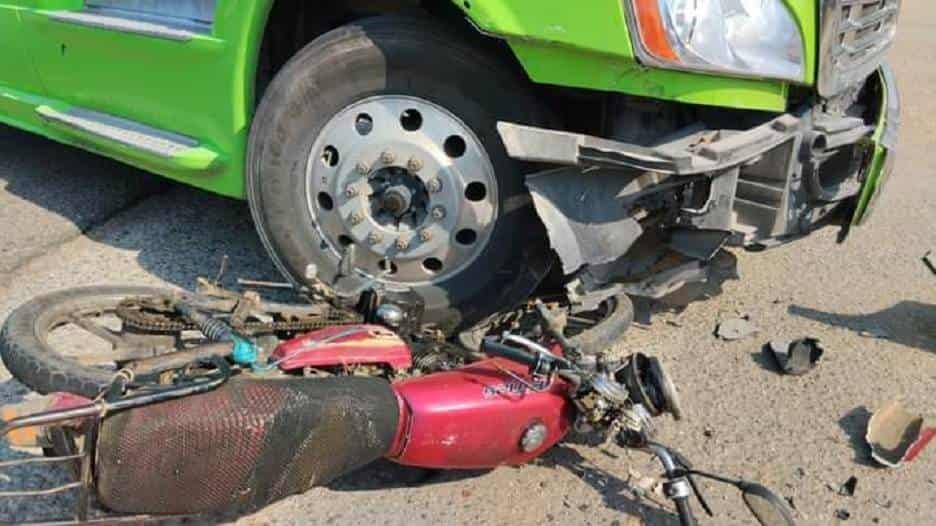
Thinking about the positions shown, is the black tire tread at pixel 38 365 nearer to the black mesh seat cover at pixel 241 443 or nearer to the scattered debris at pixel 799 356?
the black mesh seat cover at pixel 241 443

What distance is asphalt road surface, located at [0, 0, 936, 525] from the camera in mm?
2854

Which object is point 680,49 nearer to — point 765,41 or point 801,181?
point 765,41

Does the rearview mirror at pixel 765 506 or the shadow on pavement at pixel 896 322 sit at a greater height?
the rearview mirror at pixel 765 506

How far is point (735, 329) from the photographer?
389 centimetres

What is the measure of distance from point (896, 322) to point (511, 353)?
202 cm

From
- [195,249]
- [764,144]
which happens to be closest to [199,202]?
[195,249]

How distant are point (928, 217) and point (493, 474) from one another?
130 inches

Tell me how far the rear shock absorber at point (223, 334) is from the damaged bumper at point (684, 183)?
37.2 inches

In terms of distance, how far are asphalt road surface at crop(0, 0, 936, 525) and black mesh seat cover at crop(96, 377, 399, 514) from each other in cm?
33

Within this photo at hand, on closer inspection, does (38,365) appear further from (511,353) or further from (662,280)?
(662,280)

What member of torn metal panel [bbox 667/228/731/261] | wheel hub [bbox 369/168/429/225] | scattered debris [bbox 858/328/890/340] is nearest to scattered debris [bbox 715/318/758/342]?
scattered debris [bbox 858/328/890/340]

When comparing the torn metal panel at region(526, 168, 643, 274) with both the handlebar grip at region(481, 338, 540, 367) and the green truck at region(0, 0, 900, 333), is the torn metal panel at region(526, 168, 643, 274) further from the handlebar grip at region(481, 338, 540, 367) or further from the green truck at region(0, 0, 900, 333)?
the handlebar grip at region(481, 338, 540, 367)

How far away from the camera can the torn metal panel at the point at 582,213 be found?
307 cm

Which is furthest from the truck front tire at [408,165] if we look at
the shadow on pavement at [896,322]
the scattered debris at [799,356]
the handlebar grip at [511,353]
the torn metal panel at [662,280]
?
the shadow on pavement at [896,322]
